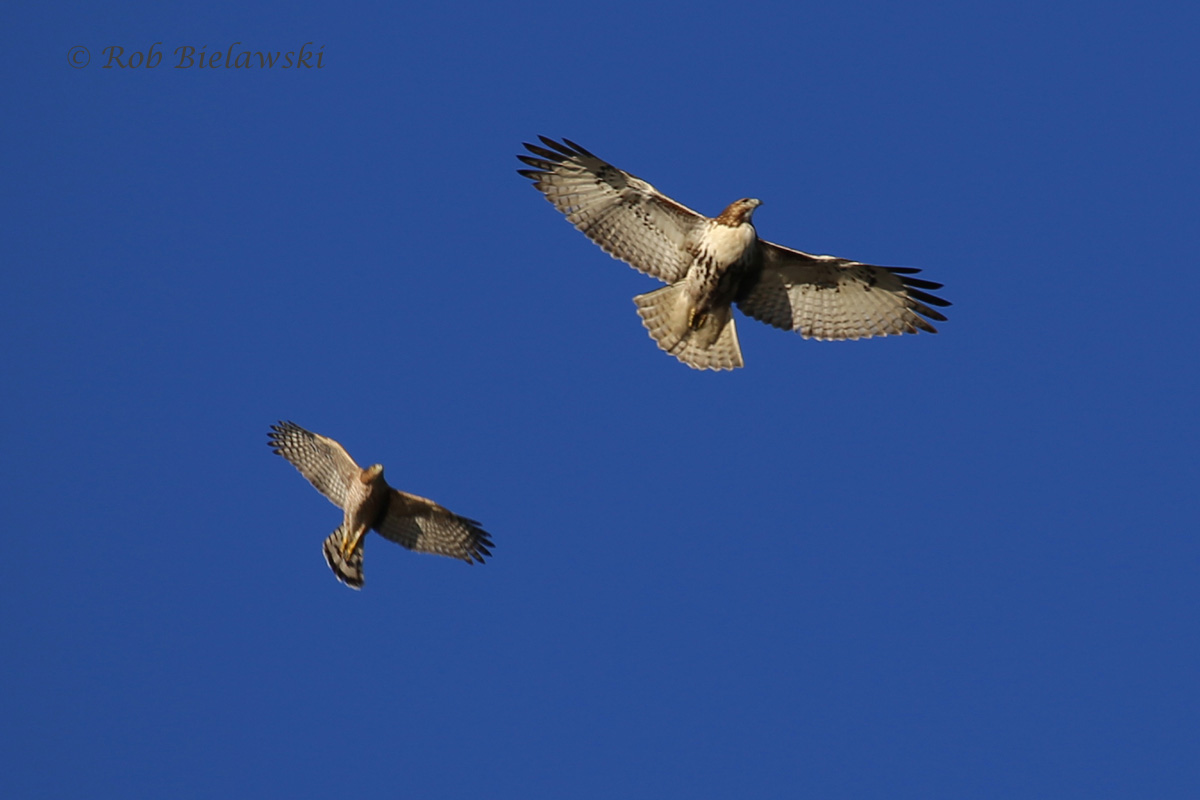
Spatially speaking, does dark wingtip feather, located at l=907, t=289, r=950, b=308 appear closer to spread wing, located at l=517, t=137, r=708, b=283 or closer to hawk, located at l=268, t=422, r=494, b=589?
spread wing, located at l=517, t=137, r=708, b=283

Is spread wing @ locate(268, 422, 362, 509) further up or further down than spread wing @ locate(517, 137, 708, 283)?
further down

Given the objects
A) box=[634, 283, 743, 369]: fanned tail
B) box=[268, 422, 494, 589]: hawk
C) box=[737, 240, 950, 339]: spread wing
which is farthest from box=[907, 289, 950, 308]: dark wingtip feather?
box=[268, 422, 494, 589]: hawk

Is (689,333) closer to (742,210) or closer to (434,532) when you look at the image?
(742,210)

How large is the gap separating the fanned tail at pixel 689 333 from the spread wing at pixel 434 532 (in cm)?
261

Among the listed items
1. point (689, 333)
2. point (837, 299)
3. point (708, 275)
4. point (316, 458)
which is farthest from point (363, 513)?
point (837, 299)

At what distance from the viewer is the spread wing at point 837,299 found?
12539 mm

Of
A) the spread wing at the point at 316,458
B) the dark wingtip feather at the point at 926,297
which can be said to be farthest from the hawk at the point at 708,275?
the spread wing at the point at 316,458

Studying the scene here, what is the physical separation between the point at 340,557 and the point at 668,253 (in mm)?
4380

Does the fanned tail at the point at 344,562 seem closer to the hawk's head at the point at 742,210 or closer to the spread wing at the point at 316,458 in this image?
the spread wing at the point at 316,458

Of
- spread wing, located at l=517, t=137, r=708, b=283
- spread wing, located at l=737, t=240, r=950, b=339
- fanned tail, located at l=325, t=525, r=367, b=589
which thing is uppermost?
spread wing, located at l=737, t=240, r=950, b=339

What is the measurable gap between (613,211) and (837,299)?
229 cm

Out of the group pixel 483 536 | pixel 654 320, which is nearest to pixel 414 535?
pixel 483 536

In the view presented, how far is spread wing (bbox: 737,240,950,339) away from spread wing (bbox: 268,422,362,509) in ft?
14.1

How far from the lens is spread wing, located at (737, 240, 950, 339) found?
41.1 ft
